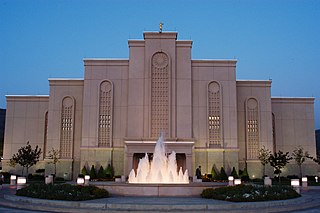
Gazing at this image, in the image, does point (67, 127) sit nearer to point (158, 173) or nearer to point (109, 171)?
point (109, 171)

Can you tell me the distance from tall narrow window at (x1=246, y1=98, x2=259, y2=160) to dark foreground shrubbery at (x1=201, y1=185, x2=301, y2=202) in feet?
74.6

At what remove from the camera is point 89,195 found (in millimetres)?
16641

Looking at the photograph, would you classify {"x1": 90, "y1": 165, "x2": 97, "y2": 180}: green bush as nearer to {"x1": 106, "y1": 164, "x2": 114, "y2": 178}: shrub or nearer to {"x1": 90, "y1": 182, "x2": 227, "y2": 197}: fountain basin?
{"x1": 106, "y1": 164, "x2": 114, "y2": 178}: shrub

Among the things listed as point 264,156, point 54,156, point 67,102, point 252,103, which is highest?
point 252,103

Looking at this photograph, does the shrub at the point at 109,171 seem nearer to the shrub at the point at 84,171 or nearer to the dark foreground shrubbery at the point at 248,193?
the shrub at the point at 84,171

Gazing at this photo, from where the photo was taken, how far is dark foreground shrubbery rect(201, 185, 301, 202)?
16.0 meters

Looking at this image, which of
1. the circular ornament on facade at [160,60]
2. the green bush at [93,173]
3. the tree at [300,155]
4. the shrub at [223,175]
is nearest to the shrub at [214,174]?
the shrub at [223,175]

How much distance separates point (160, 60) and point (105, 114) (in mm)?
7977

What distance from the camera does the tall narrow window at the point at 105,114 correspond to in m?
39.7

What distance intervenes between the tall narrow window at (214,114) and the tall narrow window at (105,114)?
10254 millimetres

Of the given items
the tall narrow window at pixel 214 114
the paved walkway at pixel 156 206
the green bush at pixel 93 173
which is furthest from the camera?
the tall narrow window at pixel 214 114

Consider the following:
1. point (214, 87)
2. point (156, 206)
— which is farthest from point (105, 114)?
point (156, 206)

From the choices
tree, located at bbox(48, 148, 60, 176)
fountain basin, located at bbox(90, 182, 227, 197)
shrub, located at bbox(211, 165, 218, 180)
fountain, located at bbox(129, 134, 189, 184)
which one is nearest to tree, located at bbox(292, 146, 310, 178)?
shrub, located at bbox(211, 165, 218, 180)

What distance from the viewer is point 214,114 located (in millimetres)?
39969
